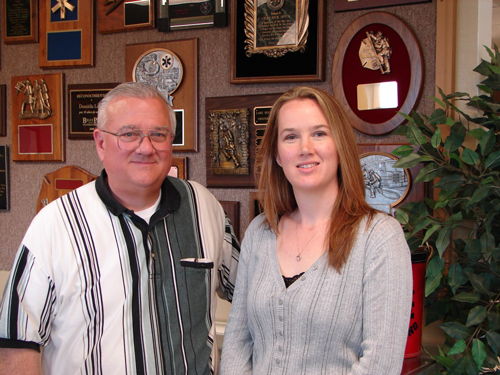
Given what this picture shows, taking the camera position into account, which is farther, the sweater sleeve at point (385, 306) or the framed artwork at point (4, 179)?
the framed artwork at point (4, 179)

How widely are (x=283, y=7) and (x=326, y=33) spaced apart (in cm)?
23

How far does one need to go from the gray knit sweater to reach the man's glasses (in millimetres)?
553

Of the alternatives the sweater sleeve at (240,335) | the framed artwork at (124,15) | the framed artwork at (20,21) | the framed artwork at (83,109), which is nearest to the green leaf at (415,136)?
the sweater sleeve at (240,335)

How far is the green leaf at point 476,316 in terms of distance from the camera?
1.48m

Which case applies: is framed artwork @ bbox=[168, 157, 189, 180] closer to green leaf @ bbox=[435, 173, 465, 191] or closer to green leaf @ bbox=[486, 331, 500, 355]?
green leaf @ bbox=[435, 173, 465, 191]

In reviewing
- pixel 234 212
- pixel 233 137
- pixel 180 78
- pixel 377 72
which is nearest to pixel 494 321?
pixel 377 72

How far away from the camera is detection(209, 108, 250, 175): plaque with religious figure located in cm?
227

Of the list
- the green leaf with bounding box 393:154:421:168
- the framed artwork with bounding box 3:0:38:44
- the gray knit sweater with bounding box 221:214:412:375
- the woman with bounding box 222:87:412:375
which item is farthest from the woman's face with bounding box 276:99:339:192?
the framed artwork with bounding box 3:0:38:44

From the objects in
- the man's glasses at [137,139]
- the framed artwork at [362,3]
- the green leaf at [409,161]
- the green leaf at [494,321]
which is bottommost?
the green leaf at [494,321]

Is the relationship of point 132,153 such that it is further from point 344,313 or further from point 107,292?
point 344,313

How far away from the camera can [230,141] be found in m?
2.29

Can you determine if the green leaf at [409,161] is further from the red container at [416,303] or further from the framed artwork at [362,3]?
the framed artwork at [362,3]

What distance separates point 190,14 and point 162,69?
0.30 metres

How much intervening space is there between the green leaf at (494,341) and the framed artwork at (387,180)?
0.64 m
